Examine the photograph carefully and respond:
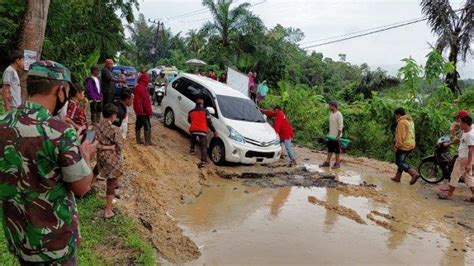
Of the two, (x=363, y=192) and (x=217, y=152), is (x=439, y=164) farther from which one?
(x=217, y=152)

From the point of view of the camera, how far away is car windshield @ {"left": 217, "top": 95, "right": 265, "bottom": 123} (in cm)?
1112

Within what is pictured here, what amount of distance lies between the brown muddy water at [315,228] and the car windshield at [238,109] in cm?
221

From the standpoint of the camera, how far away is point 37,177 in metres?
2.22

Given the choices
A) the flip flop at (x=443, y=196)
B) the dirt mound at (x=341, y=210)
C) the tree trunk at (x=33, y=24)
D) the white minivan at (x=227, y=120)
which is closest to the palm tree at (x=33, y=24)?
the tree trunk at (x=33, y=24)

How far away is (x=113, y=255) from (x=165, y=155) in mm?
5534

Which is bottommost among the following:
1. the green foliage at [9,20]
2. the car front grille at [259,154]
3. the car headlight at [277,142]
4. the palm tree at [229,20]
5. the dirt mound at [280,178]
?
the dirt mound at [280,178]

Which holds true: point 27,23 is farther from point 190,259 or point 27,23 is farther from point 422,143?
point 422,143

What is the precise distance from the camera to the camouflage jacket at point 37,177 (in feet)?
7.19

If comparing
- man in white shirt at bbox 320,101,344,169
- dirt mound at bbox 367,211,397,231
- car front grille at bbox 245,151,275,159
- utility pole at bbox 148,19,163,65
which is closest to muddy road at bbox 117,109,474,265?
dirt mound at bbox 367,211,397,231

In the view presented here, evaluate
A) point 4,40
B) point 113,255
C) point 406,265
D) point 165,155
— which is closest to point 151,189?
point 165,155

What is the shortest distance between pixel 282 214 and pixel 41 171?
5865 millimetres

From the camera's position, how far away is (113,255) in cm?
471

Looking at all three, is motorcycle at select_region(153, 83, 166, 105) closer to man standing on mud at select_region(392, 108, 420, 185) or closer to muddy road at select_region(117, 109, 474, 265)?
muddy road at select_region(117, 109, 474, 265)

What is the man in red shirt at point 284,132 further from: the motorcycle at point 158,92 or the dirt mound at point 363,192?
the motorcycle at point 158,92
